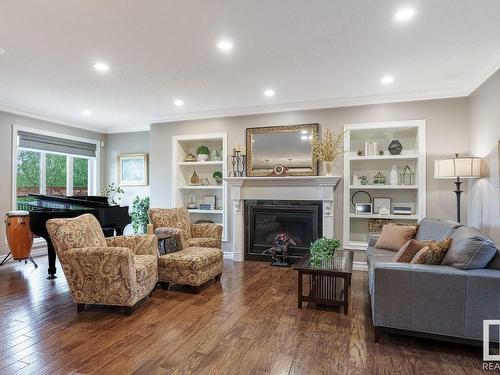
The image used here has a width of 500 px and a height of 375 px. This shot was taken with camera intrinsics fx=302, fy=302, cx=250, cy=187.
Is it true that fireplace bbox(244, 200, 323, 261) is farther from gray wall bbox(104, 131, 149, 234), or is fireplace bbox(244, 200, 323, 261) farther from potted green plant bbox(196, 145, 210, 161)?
gray wall bbox(104, 131, 149, 234)

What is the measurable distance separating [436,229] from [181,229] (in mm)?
3231

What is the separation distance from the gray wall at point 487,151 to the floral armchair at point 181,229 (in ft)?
11.3

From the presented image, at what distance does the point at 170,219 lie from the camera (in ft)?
14.3

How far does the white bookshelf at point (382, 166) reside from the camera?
4508mm

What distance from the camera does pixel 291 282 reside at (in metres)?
4.05

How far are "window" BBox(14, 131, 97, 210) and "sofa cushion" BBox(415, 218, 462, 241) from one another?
611 cm

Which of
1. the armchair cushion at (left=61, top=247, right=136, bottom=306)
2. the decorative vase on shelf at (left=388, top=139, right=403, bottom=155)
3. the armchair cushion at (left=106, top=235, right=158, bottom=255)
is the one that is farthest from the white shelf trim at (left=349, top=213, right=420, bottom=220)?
the armchair cushion at (left=61, top=247, right=136, bottom=306)

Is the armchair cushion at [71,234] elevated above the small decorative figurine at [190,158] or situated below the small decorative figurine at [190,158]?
below

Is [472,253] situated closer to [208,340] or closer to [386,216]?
[208,340]

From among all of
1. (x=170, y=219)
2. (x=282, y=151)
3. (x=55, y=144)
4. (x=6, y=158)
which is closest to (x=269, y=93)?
(x=282, y=151)

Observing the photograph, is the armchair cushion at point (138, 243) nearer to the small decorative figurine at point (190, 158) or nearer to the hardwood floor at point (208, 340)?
the hardwood floor at point (208, 340)

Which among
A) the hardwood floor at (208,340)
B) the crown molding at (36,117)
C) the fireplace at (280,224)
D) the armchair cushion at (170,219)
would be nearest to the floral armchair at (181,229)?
the armchair cushion at (170,219)

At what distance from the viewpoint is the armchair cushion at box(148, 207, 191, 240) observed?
4.29 m

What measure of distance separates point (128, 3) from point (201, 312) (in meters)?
2.81
